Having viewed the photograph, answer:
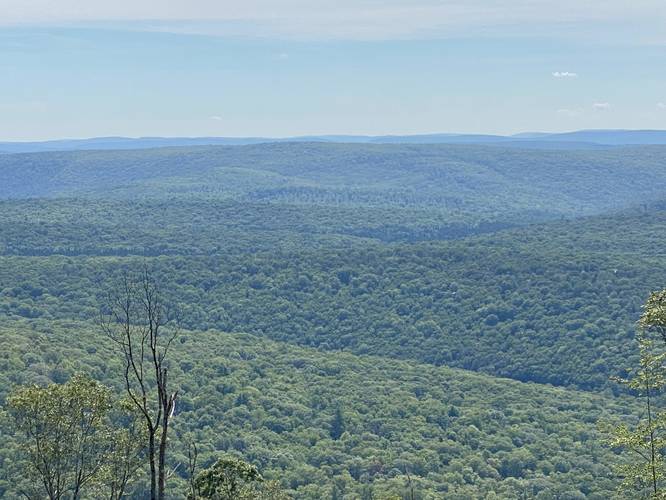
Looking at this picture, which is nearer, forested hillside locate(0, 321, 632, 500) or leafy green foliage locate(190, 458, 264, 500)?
leafy green foliage locate(190, 458, 264, 500)

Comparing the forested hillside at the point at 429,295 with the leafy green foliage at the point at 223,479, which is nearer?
the leafy green foliage at the point at 223,479

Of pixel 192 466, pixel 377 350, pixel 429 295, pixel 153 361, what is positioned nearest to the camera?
pixel 192 466

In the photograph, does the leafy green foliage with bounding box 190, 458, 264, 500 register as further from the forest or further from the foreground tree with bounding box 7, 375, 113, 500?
the forest

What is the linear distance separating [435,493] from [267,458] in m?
12.4

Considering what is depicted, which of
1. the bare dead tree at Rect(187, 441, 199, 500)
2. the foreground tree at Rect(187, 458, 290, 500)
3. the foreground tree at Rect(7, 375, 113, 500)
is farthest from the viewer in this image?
the foreground tree at Rect(7, 375, 113, 500)

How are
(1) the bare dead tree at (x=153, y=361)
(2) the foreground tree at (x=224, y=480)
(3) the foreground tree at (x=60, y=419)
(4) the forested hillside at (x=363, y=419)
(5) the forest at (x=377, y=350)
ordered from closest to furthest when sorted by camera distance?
1. (1) the bare dead tree at (x=153, y=361)
2. (2) the foreground tree at (x=224, y=480)
3. (3) the foreground tree at (x=60, y=419)
4. (4) the forested hillside at (x=363, y=419)
5. (5) the forest at (x=377, y=350)

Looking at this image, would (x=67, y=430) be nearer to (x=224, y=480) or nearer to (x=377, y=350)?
(x=224, y=480)

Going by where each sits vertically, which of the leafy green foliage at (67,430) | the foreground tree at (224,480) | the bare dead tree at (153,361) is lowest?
the foreground tree at (224,480)

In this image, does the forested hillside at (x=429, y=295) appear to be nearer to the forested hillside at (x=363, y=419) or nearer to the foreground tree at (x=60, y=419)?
the forested hillside at (x=363, y=419)

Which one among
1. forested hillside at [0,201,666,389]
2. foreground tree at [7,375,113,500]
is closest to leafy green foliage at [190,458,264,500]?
foreground tree at [7,375,113,500]

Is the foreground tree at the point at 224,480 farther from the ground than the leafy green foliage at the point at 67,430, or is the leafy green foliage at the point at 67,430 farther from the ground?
the leafy green foliage at the point at 67,430

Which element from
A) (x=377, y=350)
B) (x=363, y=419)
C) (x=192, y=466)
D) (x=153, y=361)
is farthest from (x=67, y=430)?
(x=377, y=350)

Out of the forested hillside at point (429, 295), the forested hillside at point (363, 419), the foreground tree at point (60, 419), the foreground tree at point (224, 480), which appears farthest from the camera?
the forested hillside at point (429, 295)

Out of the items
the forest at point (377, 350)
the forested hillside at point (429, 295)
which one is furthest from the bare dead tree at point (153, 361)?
the forested hillside at point (429, 295)
